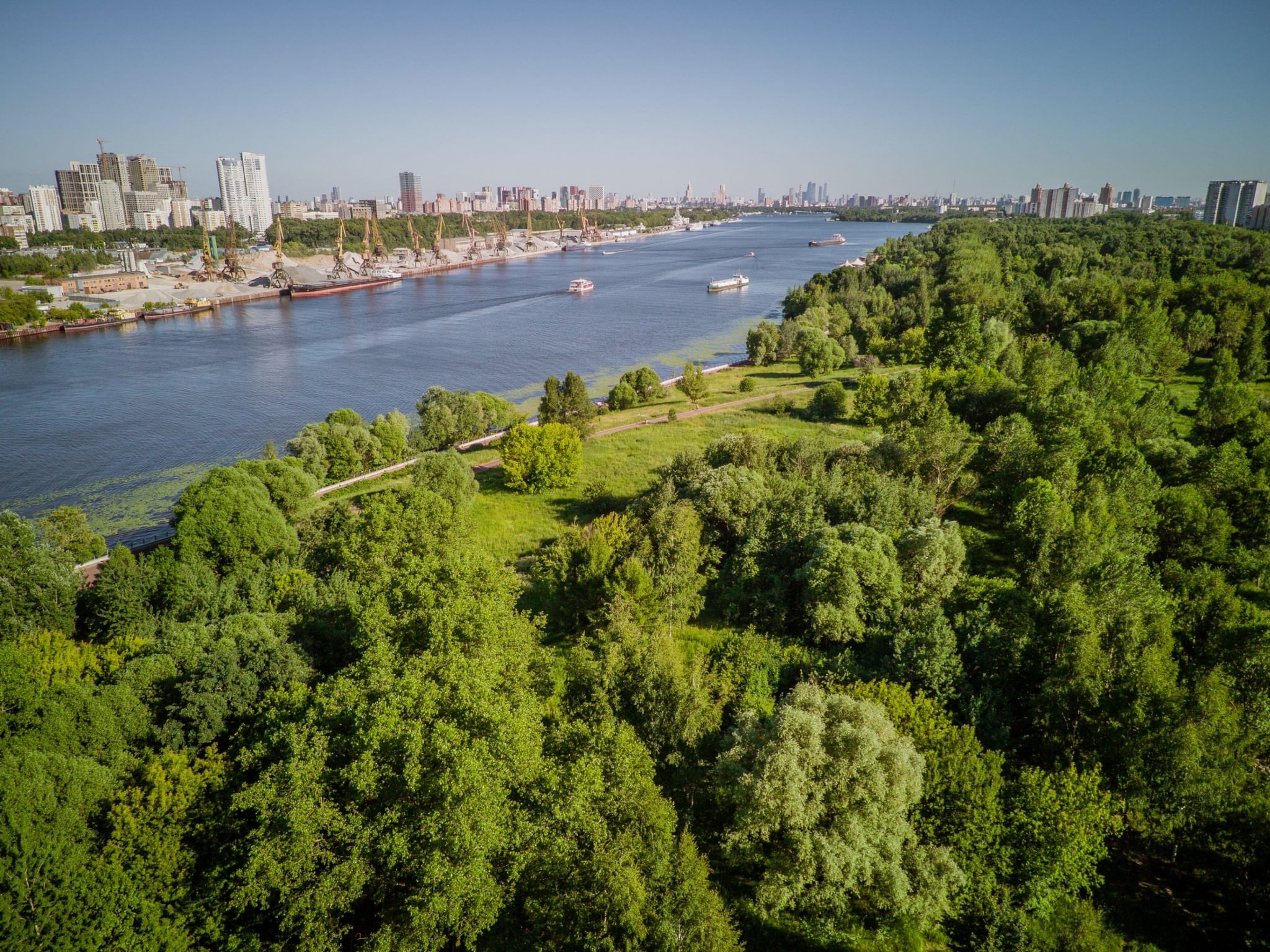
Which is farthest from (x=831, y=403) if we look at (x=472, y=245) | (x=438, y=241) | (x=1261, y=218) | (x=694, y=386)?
(x=472, y=245)

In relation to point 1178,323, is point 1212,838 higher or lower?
lower

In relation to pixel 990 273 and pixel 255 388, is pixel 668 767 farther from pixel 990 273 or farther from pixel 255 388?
pixel 990 273

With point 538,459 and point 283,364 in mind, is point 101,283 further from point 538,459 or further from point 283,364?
point 538,459

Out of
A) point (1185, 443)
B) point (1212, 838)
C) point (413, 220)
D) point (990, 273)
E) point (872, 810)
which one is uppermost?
point (413, 220)

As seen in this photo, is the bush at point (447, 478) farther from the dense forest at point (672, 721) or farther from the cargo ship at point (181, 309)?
the cargo ship at point (181, 309)

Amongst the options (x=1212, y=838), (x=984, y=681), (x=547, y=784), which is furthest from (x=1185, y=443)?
(x=547, y=784)

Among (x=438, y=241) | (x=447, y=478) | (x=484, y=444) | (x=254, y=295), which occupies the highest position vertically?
(x=438, y=241)

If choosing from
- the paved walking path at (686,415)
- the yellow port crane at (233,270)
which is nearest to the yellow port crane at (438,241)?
the yellow port crane at (233,270)
